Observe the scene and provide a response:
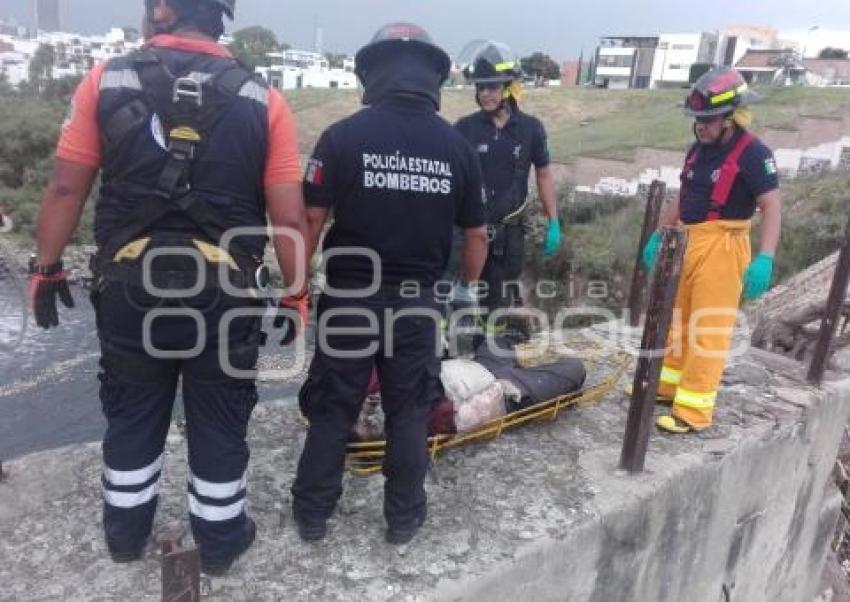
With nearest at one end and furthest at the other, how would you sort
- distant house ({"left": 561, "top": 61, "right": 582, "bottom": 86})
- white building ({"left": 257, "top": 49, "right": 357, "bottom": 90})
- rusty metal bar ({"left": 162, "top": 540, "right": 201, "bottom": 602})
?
rusty metal bar ({"left": 162, "top": 540, "right": 201, "bottom": 602}) < distant house ({"left": 561, "top": 61, "right": 582, "bottom": 86}) < white building ({"left": 257, "top": 49, "right": 357, "bottom": 90})

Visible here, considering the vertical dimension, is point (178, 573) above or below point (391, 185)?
below

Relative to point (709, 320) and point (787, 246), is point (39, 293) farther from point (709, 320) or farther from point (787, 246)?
point (787, 246)

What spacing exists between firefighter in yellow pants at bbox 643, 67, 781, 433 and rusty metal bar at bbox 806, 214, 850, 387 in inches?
34.3

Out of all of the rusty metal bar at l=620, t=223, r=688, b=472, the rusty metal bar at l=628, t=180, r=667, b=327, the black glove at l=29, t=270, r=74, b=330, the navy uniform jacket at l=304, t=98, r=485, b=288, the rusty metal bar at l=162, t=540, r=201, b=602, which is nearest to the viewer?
the rusty metal bar at l=162, t=540, r=201, b=602

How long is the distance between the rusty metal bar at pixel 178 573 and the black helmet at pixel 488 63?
10.3ft

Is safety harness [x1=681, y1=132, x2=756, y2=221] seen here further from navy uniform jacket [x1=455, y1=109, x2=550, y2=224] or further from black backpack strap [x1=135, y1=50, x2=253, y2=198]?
black backpack strap [x1=135, y1=50, x2=253, y2=198]

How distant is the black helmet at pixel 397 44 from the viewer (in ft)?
7.92

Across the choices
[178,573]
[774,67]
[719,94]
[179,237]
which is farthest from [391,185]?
[774,67]

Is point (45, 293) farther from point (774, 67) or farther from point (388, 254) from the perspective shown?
point (774, 67)

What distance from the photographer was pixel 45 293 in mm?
2258

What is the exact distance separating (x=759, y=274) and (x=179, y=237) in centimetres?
278

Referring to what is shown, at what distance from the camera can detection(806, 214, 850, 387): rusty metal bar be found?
4227 millimetres

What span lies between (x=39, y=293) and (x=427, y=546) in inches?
64.4

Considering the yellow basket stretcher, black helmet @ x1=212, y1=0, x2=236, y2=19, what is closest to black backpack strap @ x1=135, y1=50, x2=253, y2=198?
black helmet @ x1=212, y1=0, x2=236, y2=19
